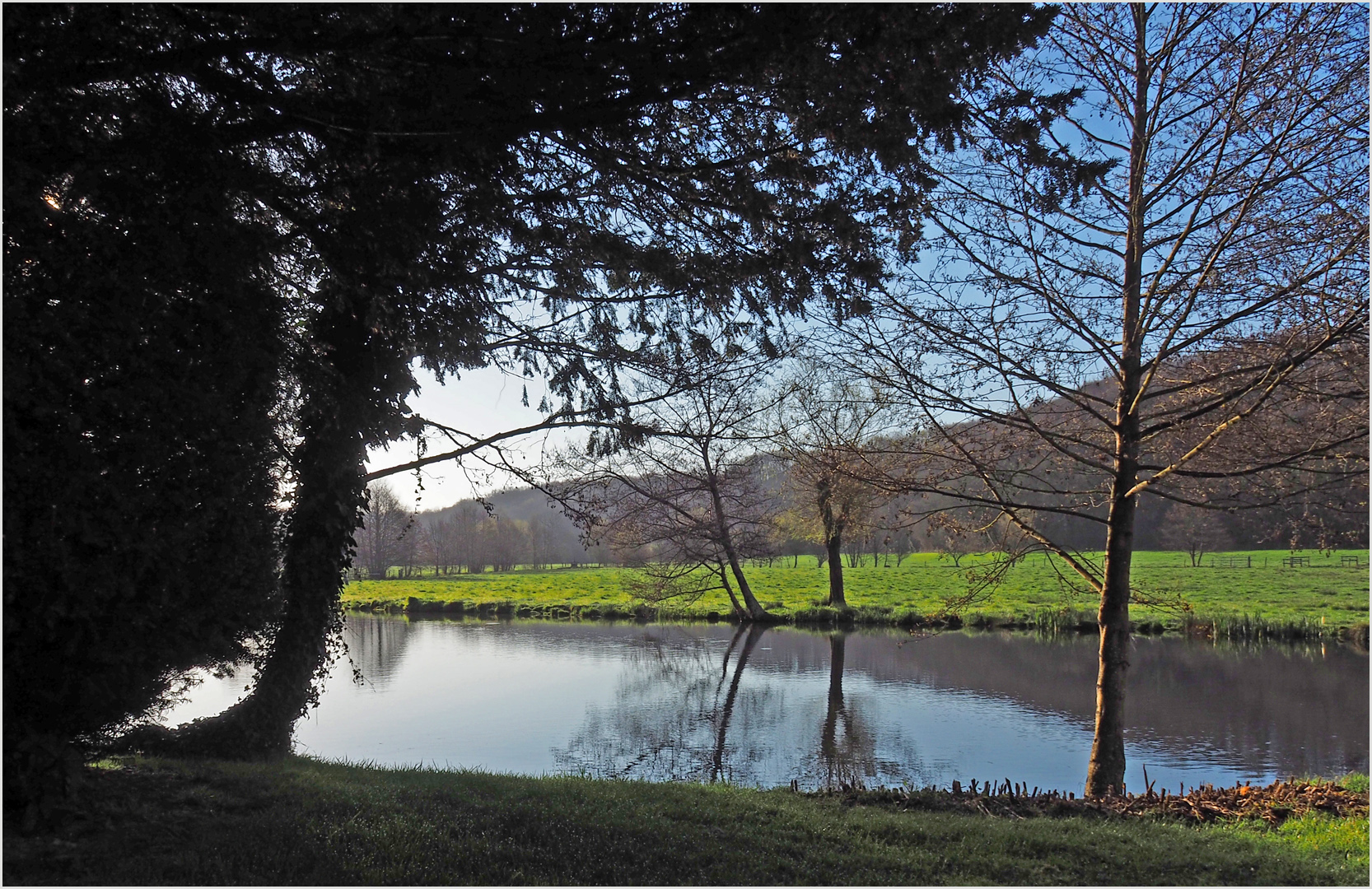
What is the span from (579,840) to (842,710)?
9200mm

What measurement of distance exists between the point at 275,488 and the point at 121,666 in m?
1.96

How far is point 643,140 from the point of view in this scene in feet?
19.6

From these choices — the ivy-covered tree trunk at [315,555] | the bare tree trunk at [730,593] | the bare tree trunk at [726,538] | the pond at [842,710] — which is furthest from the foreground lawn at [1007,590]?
Answer: the ivy-covered tree trunk at [315,555]

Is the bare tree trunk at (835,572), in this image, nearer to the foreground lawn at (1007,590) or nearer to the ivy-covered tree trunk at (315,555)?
the foreground lawn at (1007,590)

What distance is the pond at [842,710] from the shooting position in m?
10.3

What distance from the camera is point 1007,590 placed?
32.5m

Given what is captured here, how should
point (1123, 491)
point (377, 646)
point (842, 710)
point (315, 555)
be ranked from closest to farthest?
point (1123, 491)
point (315, 555)
point (842, 710)
point (377, 646)

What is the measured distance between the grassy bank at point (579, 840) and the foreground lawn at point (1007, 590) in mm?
13728

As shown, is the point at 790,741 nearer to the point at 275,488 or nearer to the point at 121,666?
the point at 275,488

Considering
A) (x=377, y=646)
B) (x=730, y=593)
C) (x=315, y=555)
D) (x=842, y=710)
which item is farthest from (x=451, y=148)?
(x=730, y=593)

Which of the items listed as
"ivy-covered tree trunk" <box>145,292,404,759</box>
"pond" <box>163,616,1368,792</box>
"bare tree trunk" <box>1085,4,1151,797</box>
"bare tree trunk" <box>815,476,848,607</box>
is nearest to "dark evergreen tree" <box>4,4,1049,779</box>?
"ivy-covered tree trunk" <box>145,292,404,759</box>

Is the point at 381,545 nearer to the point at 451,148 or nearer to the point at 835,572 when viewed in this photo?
the point at 835,572

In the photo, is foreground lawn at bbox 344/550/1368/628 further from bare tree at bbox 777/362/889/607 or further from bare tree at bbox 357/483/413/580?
bare tree at bbox 777/362/889/607

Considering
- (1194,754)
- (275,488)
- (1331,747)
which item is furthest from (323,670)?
(1331,747)
